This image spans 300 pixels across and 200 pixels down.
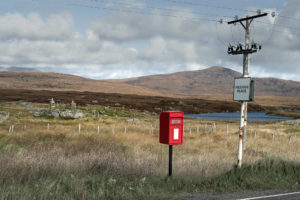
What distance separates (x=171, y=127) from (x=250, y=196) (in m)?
2.76

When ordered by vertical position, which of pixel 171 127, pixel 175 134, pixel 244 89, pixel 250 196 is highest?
pixel 244 89

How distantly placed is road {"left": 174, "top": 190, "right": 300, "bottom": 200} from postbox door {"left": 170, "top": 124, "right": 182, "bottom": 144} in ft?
6.28

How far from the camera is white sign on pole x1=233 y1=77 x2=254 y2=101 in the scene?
9609 mm

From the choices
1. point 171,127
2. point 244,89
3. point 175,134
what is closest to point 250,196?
point 175,134

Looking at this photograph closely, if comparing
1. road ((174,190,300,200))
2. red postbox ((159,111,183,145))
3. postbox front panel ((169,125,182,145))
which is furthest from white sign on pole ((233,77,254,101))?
road ((174,190,300,200))

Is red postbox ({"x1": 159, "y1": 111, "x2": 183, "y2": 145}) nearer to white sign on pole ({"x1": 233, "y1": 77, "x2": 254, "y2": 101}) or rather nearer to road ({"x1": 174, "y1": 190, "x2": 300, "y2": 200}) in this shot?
road ({"x1": 174, "y1": 190, "x2": 300, "y2": 200})

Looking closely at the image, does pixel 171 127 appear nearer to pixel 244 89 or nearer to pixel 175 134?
pixel 175 134

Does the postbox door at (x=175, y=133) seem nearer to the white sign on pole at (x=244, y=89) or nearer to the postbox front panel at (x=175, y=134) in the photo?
the postbox front panel at (x=175, y=134)

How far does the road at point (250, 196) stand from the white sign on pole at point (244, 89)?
10.0 ft

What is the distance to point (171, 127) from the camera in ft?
28.6

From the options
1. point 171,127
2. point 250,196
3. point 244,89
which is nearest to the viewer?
point 250,196

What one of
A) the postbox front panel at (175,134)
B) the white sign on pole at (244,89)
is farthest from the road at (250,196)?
the white sign on pole at (244,89)

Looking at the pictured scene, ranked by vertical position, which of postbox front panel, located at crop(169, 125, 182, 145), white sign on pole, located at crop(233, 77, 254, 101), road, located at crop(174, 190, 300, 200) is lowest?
road, located at crop(174, 190, 300, 200)

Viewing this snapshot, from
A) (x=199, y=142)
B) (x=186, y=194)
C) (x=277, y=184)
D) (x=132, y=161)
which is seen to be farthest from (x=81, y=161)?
(x=199, y=142)
